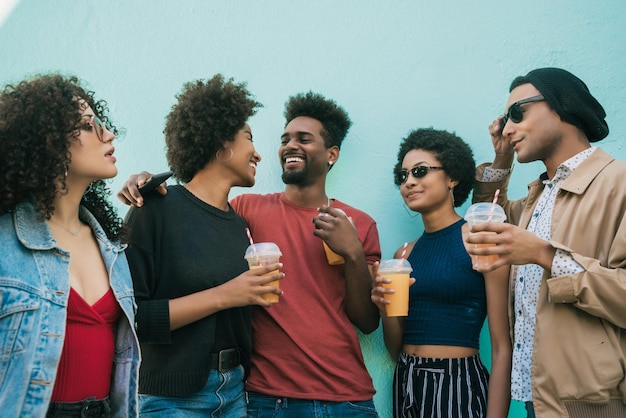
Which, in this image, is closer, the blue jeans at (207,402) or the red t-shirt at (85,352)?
the red t-shirt at (85,352)

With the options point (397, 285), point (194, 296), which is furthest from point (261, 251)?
point (397, 285)

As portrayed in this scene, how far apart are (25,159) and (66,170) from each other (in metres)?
0.15

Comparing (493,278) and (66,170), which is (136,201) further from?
(493,278)

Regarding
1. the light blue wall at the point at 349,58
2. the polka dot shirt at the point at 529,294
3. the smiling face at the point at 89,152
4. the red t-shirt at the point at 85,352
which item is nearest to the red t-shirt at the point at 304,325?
the light blue wall at the point at 349,58

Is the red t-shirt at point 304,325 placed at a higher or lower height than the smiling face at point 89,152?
lower

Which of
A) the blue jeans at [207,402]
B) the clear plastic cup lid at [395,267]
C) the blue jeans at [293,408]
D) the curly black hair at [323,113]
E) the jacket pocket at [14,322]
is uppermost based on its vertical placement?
the curly black hair at [323,113]

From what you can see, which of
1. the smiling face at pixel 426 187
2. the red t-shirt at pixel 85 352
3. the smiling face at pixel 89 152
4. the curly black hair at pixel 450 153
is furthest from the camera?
the curly black hair at pixel 450 153

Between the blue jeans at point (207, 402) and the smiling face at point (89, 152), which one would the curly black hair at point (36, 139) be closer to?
the smiling face at point (89, 152)

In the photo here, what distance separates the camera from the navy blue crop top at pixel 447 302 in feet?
10.1

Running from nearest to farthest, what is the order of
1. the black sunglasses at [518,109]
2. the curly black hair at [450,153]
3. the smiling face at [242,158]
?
1. the black sunglasses at [518,109]
2. the smiling face at [242,158]
3. the curly black hair at [450,153]

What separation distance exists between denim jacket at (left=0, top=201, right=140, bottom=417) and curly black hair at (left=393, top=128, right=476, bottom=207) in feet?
6.95

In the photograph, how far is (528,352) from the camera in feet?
9.11

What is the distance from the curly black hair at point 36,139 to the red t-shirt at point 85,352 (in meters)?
0.40

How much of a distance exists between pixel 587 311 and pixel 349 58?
2313 mm
